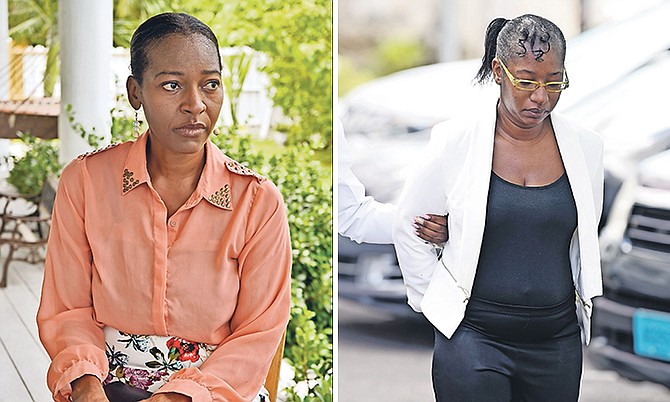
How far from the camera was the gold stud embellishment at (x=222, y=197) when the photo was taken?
2.35 m

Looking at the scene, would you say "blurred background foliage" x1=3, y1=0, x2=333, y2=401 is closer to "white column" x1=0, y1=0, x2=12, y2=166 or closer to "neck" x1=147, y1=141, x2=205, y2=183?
"white column" x1=0, y1=0, x2=12, y2=166

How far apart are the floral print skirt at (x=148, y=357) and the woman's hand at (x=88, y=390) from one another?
102mm

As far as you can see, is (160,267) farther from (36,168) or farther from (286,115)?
(286,115)

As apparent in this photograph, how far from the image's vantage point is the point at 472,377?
2.63 meters

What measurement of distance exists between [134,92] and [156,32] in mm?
155

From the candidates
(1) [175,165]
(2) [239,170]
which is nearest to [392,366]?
(2) [239,170]

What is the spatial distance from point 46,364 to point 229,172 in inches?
56.2

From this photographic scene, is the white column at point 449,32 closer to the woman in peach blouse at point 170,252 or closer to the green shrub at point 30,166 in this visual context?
the woman in peach blouse at point 170,252

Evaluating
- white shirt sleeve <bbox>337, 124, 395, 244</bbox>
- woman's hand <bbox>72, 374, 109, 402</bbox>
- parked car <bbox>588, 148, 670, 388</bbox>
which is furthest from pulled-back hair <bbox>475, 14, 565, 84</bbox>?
woman's hand <bbox>72, 374, 109, 402</bbox>

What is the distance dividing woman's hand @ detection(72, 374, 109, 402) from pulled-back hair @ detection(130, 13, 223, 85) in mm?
694

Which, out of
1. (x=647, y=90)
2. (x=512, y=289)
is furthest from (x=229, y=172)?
(x=647, y=90)

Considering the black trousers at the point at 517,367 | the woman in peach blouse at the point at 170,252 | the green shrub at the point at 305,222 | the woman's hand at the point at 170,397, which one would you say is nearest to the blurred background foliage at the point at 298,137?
the green shrub at the point at 305,222

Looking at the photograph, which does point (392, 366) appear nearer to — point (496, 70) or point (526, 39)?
point (496, 70)

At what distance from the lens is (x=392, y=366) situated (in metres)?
2.93
